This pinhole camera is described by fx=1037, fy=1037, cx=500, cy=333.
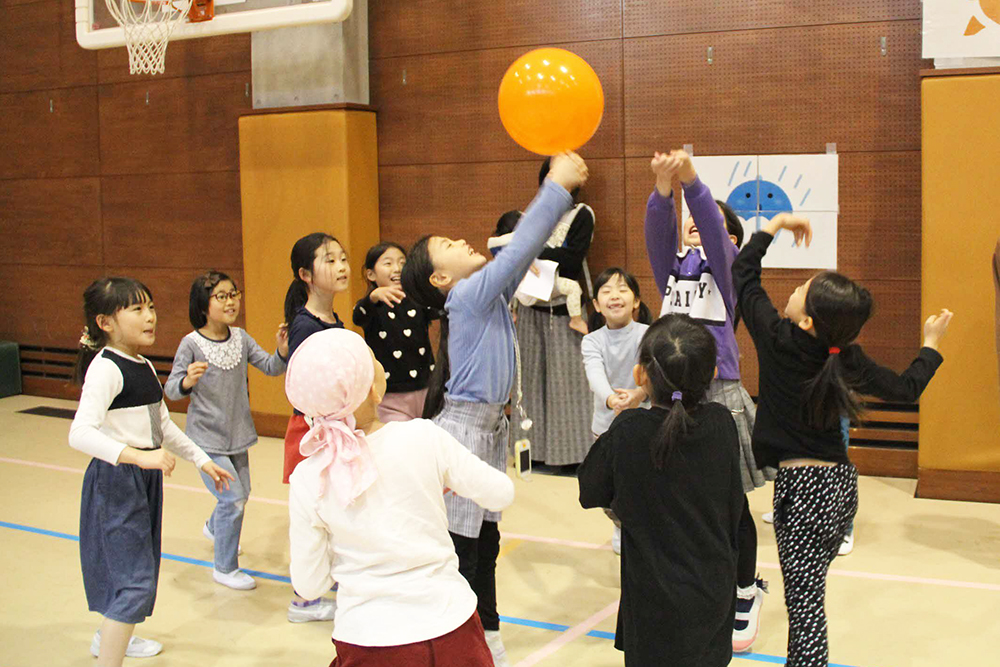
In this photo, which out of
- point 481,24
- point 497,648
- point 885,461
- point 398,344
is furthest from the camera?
point 481,24

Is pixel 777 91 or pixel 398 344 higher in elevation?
pixel 777 91

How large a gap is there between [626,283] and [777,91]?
6.46 ft

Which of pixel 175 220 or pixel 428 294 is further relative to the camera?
pixel 175 220

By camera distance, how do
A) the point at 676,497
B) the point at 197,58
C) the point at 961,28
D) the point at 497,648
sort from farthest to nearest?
the point at 197,58 → the point at 961,28 → the point at 497,648 → the point at 676,497

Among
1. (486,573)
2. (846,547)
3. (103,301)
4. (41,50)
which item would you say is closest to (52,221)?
(41,50)

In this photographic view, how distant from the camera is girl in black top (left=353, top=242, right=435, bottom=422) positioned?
12.8 ft

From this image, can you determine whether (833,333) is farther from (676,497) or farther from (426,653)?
(426,653)

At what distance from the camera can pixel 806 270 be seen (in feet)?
18.3

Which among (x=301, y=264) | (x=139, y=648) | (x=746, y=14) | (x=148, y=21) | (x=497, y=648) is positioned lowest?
(x=139, y=648)

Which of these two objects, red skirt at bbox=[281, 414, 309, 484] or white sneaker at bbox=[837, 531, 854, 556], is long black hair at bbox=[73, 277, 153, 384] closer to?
red skirt at bbox=[281, 414, 309, 484]

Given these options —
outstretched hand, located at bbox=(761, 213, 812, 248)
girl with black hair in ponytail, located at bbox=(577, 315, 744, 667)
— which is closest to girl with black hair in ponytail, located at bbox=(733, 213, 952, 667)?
outstretched hand, located at bbox=(761, 213, 812, 248)

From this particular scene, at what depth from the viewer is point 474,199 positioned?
6.33 meters

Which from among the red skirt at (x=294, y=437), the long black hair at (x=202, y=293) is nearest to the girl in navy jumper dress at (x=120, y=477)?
the red skirt at (x=294, y=437)

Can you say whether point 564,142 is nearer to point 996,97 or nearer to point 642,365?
point 642,365
